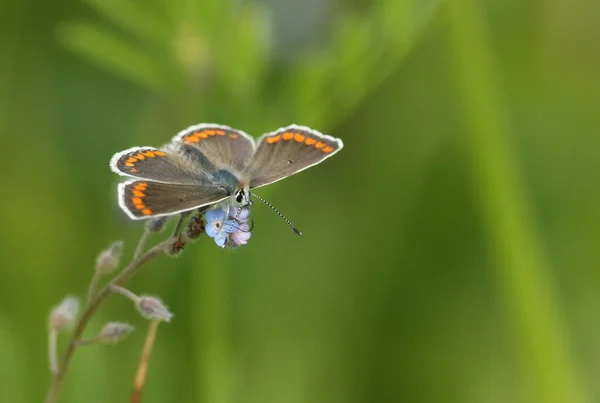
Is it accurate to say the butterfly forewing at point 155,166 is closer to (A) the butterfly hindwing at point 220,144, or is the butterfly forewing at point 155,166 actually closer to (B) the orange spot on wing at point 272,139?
(A) the butterfly hindwing at point 220,144

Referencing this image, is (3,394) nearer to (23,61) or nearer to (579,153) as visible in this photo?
(23,61)

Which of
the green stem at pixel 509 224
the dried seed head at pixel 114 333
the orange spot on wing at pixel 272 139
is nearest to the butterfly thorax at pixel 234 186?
the orange spot on wing at pixel 272 139

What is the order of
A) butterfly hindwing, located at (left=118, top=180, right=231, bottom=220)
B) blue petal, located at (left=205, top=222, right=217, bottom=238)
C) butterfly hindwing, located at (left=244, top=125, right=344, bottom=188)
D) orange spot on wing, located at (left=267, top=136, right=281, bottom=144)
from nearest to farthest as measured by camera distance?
butterfly hindwing, located at (left=118, top=180, right=231, bottom=220) → blue petal, located at (left=205, top=222, right=217, bottom=238) → butterfly hindwing, located at (left=244, top=125, right=344, bottom=188) → orange spot on wing, located at (left=267, top=136, right=281, bottom=144)

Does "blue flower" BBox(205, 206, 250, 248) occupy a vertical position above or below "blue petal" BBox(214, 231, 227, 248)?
above

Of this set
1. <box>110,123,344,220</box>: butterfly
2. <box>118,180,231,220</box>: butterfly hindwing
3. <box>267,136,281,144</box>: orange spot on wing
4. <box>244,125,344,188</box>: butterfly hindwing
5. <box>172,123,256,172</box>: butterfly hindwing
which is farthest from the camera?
<box>172,123,256,172</box>: butterfly hindwing

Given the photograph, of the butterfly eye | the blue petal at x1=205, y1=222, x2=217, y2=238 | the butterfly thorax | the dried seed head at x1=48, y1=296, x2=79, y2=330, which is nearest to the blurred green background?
the dried seed head at x1=48, y1=296, x2=79, y2=330

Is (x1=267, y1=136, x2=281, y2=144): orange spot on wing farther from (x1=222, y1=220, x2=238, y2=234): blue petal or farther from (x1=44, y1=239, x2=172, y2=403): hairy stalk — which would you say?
(x1=44, y1=239, x2=172, y2=403): hairy stalk

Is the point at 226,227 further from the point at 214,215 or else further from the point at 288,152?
the point at 288,152
